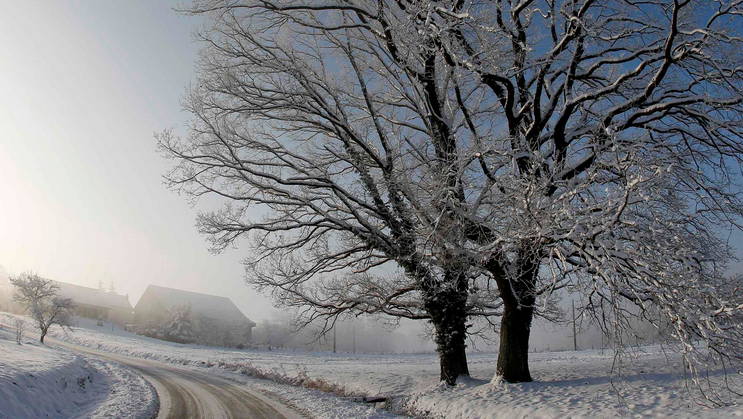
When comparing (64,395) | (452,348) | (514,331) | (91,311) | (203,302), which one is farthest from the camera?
(91,311)

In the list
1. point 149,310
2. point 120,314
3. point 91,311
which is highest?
point 149,310

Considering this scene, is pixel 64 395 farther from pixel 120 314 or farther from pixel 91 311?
pixel 120 314

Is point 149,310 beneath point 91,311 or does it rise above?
above

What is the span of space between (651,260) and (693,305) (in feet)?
2.39

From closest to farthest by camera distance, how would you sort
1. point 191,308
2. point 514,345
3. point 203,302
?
point 514,345, point 191,308, point 203,302

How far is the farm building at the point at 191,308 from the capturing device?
207 feet

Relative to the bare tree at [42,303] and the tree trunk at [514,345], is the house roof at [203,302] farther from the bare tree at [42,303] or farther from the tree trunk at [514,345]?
the tree trunk at [514,345]

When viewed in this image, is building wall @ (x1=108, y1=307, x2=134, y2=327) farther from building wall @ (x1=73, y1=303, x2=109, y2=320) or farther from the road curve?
the road curve

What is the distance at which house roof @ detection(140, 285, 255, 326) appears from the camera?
64.8 m


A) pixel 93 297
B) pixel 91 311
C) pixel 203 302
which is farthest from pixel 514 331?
pixel 93 297

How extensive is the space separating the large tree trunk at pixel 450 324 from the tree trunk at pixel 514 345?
1901 mm

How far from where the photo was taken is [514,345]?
10508mm

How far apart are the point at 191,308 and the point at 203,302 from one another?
934 centimetres

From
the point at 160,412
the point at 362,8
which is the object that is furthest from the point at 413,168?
the point at 160,412
